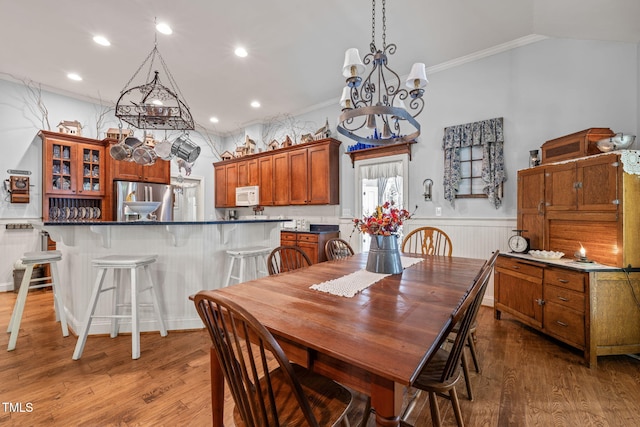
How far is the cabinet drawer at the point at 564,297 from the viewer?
6.82ft

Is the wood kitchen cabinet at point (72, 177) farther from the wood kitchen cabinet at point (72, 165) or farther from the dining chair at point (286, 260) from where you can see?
the dining chair at point (286, 260)

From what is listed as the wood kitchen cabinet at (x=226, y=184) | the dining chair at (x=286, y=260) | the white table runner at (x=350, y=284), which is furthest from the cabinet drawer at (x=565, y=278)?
the wood kitchen cabinet at (x=226, y=184)

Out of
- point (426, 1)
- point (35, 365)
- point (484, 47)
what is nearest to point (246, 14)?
point (426, 1)

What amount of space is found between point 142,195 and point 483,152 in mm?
5489

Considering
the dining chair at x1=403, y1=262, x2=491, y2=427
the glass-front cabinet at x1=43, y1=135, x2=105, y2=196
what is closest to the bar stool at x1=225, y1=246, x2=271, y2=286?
the dining chair at x1=403, y1=262, x2=491, y2=427

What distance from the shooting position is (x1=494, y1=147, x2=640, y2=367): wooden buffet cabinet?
6.66ft

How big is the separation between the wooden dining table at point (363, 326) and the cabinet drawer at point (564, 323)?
Result: 3.82 feet

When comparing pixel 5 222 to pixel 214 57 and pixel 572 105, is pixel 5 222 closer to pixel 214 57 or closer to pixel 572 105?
pixel 214 57

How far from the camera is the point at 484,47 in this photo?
322 cm

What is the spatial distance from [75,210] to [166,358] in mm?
3566

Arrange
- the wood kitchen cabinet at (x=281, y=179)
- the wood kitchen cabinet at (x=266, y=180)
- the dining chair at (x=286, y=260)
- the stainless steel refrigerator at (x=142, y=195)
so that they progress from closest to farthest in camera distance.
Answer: the dining chair at (x=286, y=260) → the stainless steel refrigerator at (x=142, y=195) → the wood kitchen cabinet at (x=281, y=179) → the wood kitchen cabinet at (x=266, y=180)

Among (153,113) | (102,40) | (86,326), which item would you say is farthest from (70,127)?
(86,326)

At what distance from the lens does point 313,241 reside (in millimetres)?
4422

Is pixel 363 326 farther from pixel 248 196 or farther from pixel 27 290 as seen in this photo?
pixel 248 196
